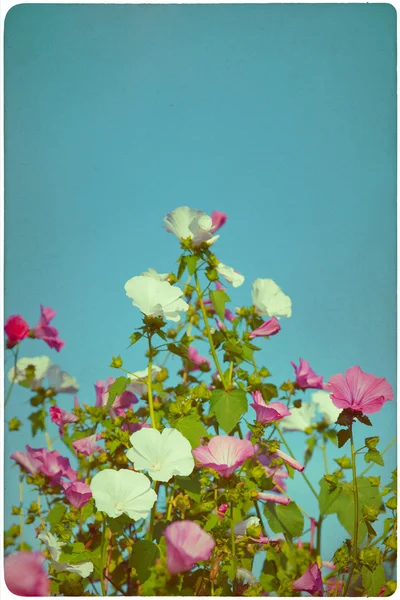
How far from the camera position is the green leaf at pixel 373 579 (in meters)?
0.86

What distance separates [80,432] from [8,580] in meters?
0.37

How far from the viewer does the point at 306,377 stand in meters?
1.11

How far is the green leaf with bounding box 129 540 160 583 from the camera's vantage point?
32.2 inches

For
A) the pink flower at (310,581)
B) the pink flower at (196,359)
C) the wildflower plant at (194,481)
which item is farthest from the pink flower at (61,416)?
the pink flower at (310,581)

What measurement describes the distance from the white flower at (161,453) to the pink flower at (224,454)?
0.02m

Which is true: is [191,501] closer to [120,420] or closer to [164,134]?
[120,420]

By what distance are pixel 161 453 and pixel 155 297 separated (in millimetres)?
236

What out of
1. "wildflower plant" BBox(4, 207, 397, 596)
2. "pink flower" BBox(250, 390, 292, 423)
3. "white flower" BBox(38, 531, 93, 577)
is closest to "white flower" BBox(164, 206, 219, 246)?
"wildflower plant" BBox(4, 207, 397, 596)

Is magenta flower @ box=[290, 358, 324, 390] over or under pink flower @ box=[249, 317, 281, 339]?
under

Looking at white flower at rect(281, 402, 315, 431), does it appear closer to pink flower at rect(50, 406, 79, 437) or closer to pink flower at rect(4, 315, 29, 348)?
pink flower at rect(50, 406, 79, 437)

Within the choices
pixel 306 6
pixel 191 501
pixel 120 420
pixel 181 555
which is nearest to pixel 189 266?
pixel 120 420

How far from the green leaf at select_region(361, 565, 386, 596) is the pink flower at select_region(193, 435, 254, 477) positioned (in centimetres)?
25

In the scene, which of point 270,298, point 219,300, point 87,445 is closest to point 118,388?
point 87,445

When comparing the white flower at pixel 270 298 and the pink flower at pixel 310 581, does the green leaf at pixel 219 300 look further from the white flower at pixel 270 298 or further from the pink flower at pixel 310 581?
the pink flower at pixel 310 581
